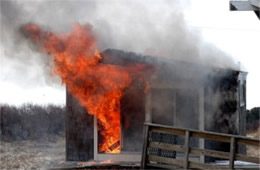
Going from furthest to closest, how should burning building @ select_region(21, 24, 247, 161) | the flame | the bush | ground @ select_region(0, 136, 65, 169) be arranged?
the bush → ground @ select_region(0, 136, 65, 169) → the flame → burning building @ select_region(21, 24, 247, 161)

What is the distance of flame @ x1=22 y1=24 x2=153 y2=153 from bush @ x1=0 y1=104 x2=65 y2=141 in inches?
404

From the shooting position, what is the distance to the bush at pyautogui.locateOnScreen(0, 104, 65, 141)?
21766 millimetres

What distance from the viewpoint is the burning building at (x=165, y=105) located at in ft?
37.2

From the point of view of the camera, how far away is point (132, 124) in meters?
12.1

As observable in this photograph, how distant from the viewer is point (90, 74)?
1187cm

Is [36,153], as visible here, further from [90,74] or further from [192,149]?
[192,149]

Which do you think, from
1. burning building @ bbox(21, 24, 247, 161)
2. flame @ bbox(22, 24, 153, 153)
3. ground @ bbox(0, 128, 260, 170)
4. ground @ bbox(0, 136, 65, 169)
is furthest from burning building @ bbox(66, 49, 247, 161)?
ground @ bbox(0, 136, 65, 169)

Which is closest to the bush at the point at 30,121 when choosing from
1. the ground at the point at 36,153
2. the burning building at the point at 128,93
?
the ground at the point at 36,153

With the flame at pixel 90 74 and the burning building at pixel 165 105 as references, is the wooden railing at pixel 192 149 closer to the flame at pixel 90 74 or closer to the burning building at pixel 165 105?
the burning building at pixel 165 105

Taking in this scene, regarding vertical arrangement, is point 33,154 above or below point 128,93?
below

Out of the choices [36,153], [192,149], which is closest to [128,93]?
[192,149]

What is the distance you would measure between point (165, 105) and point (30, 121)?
13.1 metres

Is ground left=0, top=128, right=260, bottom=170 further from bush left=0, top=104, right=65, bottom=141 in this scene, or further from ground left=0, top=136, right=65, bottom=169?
bush left=0, top=104, right=65, bottom=141

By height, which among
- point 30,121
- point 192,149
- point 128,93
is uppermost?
point 128,93
